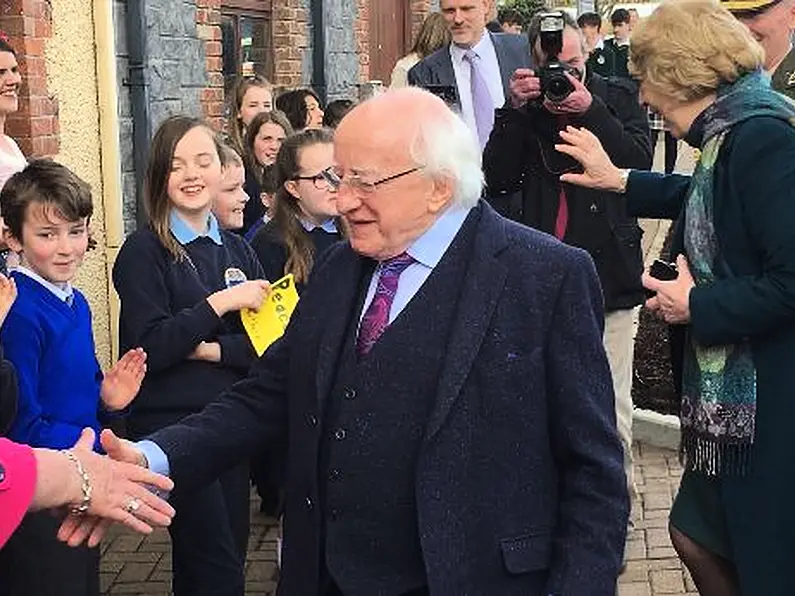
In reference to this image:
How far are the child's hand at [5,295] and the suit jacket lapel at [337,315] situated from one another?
1.10 m

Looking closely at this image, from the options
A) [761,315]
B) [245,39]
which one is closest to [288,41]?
[245,39]

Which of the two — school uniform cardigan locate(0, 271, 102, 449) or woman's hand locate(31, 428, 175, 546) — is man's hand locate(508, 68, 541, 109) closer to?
school uniform cardigan locate(0, 271, 102, 449)

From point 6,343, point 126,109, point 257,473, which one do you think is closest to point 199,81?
point 126,109

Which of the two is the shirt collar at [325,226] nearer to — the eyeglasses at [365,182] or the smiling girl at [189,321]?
the smiling girl at [189,321]

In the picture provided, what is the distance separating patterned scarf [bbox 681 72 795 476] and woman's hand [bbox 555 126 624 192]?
622 millimetres

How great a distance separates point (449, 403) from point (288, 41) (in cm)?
716

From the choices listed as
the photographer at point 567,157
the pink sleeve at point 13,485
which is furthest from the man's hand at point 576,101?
the pink sleeve at point 13,485

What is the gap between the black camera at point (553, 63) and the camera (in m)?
4.54

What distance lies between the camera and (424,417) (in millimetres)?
2471

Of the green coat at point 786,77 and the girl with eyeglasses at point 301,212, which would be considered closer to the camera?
the green coat at point 786,77

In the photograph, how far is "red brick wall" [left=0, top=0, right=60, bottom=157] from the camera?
5664mm

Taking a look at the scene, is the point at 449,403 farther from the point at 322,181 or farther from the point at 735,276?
the point at 322,181

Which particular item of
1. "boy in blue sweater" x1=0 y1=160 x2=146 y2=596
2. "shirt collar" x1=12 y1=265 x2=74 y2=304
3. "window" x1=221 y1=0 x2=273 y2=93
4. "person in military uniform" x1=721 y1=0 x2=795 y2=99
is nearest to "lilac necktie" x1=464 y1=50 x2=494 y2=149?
"person in military uniform" x1=721 y1=0 x2=795 y2=99

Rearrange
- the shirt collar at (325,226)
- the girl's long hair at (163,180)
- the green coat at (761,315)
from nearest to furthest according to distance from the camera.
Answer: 1. the green coat at (761,315)
2. the girl's long hair at (163,180)
3. the shirt collar at (325,226)
